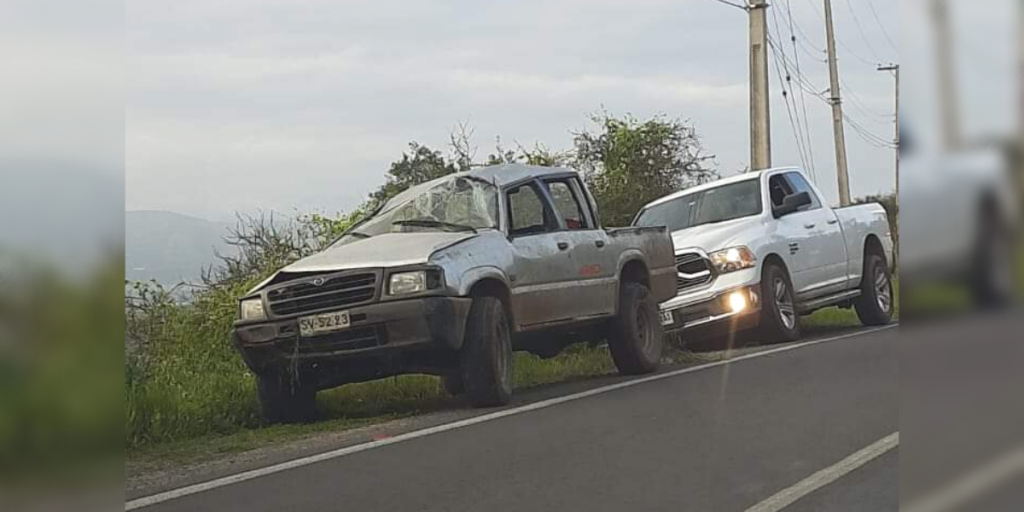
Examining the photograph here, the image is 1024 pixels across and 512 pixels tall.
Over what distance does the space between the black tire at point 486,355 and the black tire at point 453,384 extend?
0.05 m

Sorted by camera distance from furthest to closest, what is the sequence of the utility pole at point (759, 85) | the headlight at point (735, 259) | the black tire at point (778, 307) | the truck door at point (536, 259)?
the truck door at point (536, 259)
the headlight at point (735, 259)
the black tire at point (778, 307)
the utility pole at point (759, 85)

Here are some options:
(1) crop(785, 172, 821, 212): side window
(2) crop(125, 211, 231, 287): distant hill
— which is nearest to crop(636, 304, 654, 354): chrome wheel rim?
(1) crop(785, 172, 821, 212): side window

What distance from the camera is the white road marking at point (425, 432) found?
3.67 metres

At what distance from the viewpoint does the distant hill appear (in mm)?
1217

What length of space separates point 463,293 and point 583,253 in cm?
102

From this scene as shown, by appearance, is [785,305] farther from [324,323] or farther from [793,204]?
[324,323]

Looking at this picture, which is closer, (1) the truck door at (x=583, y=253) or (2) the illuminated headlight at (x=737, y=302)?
(2) the illuminated headlight at (x=737, y=302)

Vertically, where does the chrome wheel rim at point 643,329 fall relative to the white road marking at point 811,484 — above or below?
above

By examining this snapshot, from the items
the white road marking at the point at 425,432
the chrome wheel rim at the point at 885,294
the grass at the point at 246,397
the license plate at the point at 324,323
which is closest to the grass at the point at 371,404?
the grass at the point at 246,397

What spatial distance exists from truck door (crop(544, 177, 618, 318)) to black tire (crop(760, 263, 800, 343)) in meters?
1.25

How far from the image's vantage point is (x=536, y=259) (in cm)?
586
